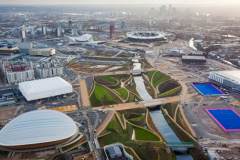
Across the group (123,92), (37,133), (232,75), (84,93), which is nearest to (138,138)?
(37,133)

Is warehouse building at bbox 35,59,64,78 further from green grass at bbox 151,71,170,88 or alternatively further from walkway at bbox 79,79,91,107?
green grass at bbox 151,71,170,88

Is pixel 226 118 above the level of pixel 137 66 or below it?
above

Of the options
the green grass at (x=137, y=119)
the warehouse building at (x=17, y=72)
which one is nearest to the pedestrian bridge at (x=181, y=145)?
the green grass at (x=137, y=119)

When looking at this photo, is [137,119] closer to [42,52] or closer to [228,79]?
[228,79]

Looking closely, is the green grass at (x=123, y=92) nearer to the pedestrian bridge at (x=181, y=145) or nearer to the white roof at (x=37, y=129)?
the white roof at (x=37, y=129)

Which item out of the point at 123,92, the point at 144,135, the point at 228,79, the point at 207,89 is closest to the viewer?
the point at 144,135
